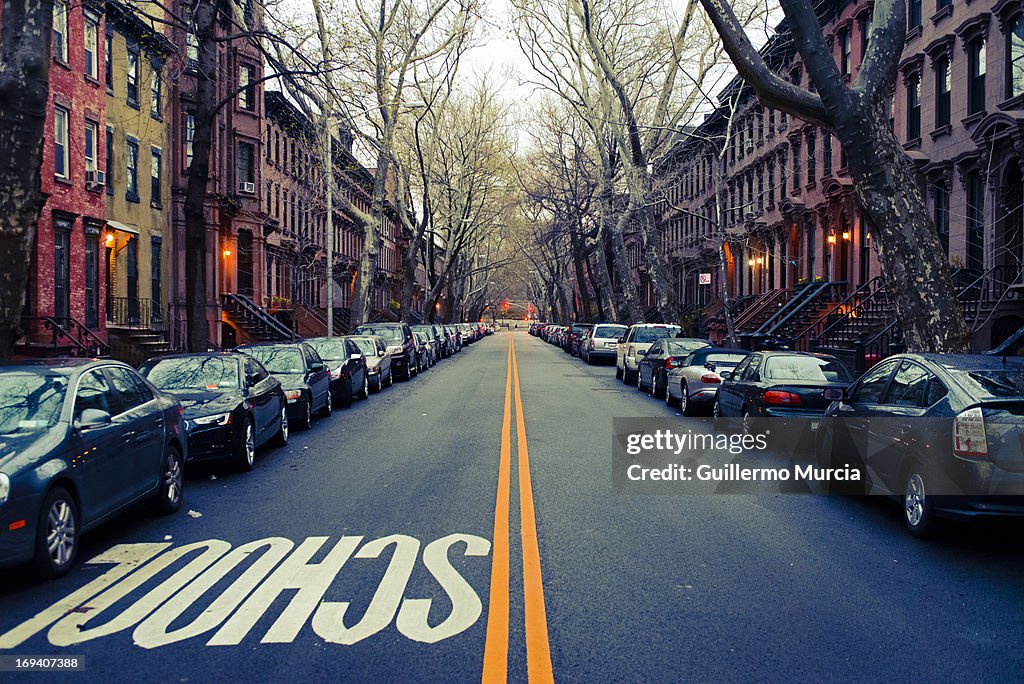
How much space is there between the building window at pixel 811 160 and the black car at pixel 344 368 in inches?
847

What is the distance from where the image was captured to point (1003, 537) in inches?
307

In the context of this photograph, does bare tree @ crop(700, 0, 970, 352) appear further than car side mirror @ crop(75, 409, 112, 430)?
Yes

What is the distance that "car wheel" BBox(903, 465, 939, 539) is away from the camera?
7.37m

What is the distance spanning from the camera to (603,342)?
3672 cm

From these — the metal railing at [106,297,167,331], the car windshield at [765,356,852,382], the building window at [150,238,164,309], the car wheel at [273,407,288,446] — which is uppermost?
the building window at [150,238,164,309]

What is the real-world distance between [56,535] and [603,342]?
102ft

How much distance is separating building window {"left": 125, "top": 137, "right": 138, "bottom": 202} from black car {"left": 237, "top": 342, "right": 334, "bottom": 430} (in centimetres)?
1440

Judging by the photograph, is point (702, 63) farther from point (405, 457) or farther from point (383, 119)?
point (405, 457)

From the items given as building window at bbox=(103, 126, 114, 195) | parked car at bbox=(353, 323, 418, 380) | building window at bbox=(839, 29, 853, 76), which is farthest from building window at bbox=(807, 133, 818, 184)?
building window at bbox=(103, 126, 114, 195)

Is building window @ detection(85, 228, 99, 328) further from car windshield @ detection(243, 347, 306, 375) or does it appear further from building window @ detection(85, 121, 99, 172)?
car windshield @ detection(243, 347, 306, 375)

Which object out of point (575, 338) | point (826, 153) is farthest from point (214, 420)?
point (575, 338)

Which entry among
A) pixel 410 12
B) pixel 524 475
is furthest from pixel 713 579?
pixel 410 12

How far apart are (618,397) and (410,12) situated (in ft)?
60.0

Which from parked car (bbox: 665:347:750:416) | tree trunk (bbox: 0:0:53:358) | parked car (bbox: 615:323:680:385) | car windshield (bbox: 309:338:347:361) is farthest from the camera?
parked car (bbox: 615:323:680:385)
